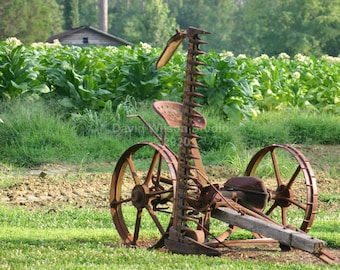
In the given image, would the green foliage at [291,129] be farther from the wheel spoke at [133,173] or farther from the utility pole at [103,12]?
the utility pole at [103,12]

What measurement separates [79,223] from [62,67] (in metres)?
7.01

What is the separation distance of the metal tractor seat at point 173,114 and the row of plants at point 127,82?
319 inches

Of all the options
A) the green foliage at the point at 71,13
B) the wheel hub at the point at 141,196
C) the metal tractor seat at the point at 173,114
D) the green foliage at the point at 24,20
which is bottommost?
the green foliage at the point at 71,13

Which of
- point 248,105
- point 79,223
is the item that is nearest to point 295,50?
point 248,105

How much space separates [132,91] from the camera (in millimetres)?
16453

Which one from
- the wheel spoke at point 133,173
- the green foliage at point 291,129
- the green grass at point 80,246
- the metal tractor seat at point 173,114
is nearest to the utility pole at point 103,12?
the green foliage at point 291,129

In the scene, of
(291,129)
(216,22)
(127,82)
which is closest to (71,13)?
(216,22)

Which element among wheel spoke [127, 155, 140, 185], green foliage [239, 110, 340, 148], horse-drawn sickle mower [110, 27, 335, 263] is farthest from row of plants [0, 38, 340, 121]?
horse-drawn sickle mower [110, 27, 335, 263]

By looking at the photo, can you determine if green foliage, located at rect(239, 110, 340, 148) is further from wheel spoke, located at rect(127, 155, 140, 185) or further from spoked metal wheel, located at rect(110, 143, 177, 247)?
wheel spoke, located at rect(127, 155, 140, 185)

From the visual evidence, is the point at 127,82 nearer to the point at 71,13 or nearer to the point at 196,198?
the point at 196,198

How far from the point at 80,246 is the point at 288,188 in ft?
6.77

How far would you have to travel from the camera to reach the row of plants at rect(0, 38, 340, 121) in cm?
1538

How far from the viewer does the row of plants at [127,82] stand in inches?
605

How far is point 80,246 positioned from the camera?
7434mm
